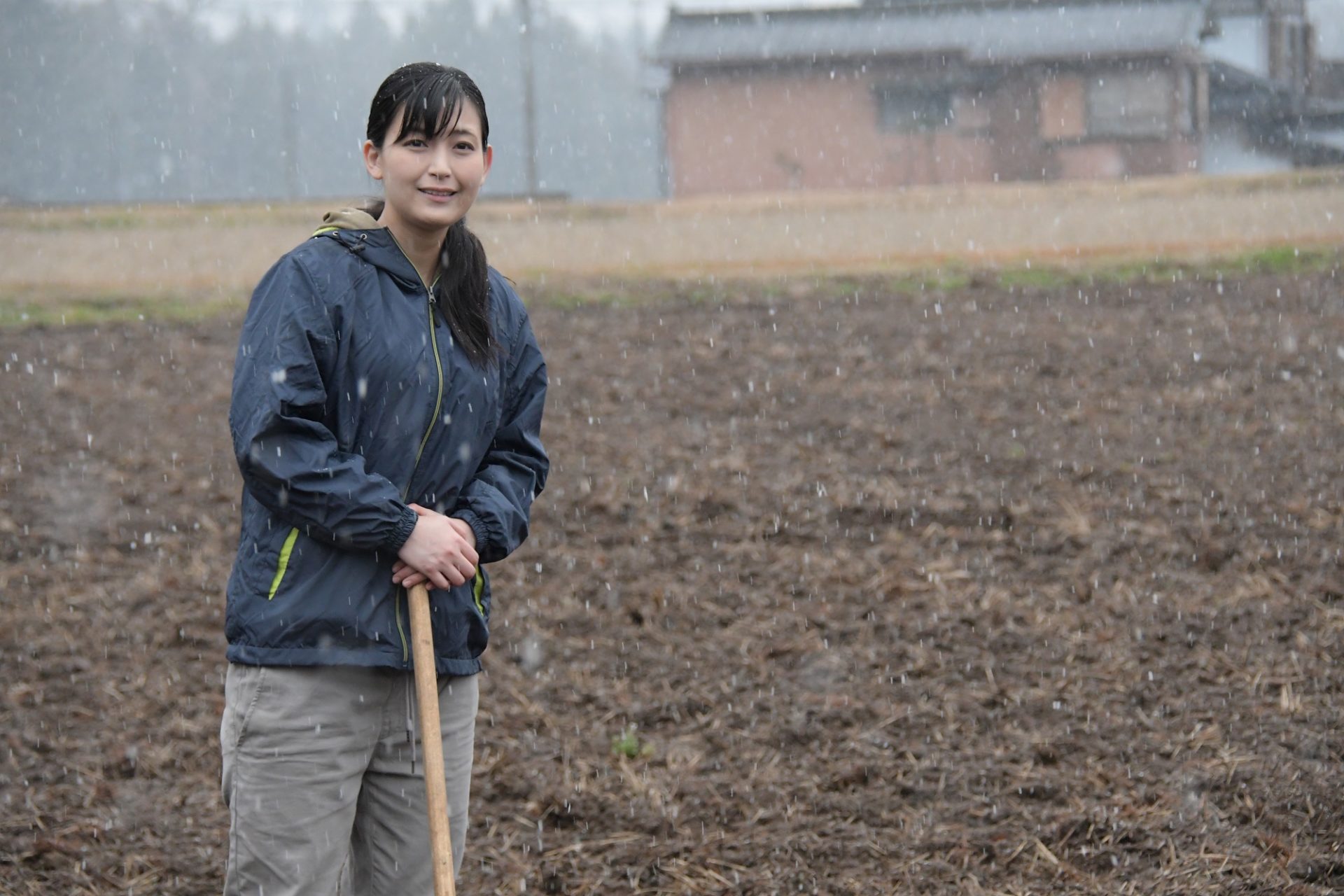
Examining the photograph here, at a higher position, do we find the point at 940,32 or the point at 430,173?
the point at 940,32

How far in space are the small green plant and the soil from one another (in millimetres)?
11

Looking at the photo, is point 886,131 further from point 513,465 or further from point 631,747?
point 513,465

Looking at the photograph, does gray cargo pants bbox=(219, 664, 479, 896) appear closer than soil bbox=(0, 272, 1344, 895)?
Yes

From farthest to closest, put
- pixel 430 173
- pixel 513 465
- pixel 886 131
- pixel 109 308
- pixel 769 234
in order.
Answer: pixel 886 131 → pixel 769 234 → pixel 109 308 → pixel 513 465 → pixel 430 173

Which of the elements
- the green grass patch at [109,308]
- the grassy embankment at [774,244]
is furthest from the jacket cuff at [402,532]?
the green grass patch at [109,308]

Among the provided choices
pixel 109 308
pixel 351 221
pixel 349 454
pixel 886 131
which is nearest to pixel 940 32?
pixel 886 131

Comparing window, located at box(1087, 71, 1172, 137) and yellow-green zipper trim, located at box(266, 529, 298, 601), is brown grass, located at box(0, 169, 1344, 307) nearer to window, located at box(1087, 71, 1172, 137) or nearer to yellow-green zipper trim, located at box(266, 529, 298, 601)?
window, located at box(1087, 71, 1172, 137)

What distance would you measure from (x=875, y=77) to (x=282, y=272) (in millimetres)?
20422

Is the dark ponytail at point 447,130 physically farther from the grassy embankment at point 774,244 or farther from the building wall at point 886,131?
the building wall at point 886,131

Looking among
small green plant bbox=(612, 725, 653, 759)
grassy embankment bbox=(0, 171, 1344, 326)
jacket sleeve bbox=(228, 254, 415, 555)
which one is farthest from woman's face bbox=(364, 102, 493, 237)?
grassy embankment bbox=(0, 171, 1344, 326)

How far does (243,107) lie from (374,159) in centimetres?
5071

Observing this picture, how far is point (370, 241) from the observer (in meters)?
2.27

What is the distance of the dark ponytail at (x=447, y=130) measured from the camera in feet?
7.41

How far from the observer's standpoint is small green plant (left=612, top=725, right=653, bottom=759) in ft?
13.3
